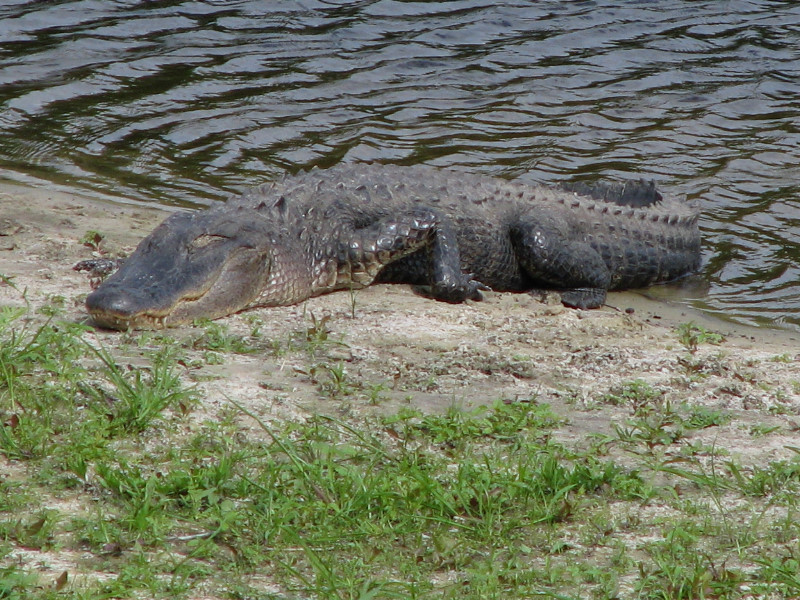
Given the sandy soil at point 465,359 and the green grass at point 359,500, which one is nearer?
the green grass at point 359,500

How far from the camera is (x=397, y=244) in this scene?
20.1 ft

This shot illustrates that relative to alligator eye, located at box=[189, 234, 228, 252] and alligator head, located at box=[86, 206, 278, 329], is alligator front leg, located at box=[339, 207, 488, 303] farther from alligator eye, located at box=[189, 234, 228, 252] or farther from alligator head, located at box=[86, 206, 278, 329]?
alligator eye, located at box=[189, 234, 228, 252]

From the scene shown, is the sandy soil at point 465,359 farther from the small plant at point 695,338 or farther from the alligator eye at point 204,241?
the alligator eye at point 204,241

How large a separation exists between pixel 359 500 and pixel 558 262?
3.98 meters

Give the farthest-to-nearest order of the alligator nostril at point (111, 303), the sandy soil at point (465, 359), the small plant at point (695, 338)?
the small plant at point (695, 338) → the alligator nostril at point (111, 303) → the sandy soil at point (465, 359)

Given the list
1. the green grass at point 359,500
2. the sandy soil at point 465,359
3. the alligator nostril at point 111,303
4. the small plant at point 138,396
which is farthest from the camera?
the alligator nostril at point 111,303

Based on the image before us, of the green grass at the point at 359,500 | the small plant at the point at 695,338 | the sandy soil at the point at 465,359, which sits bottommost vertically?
the small plant at the point at 695,338

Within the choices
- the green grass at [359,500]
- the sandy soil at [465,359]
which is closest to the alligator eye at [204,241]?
the sandy soil at [465,359]

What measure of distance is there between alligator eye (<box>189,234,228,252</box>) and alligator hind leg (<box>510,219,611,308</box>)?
86.7 inches

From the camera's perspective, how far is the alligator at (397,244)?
4977 mm

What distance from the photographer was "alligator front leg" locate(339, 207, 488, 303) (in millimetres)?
6035

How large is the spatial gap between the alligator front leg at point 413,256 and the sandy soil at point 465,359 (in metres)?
0.14

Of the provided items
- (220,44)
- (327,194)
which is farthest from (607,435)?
(220,44)

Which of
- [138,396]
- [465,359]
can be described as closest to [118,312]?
[138,396]
